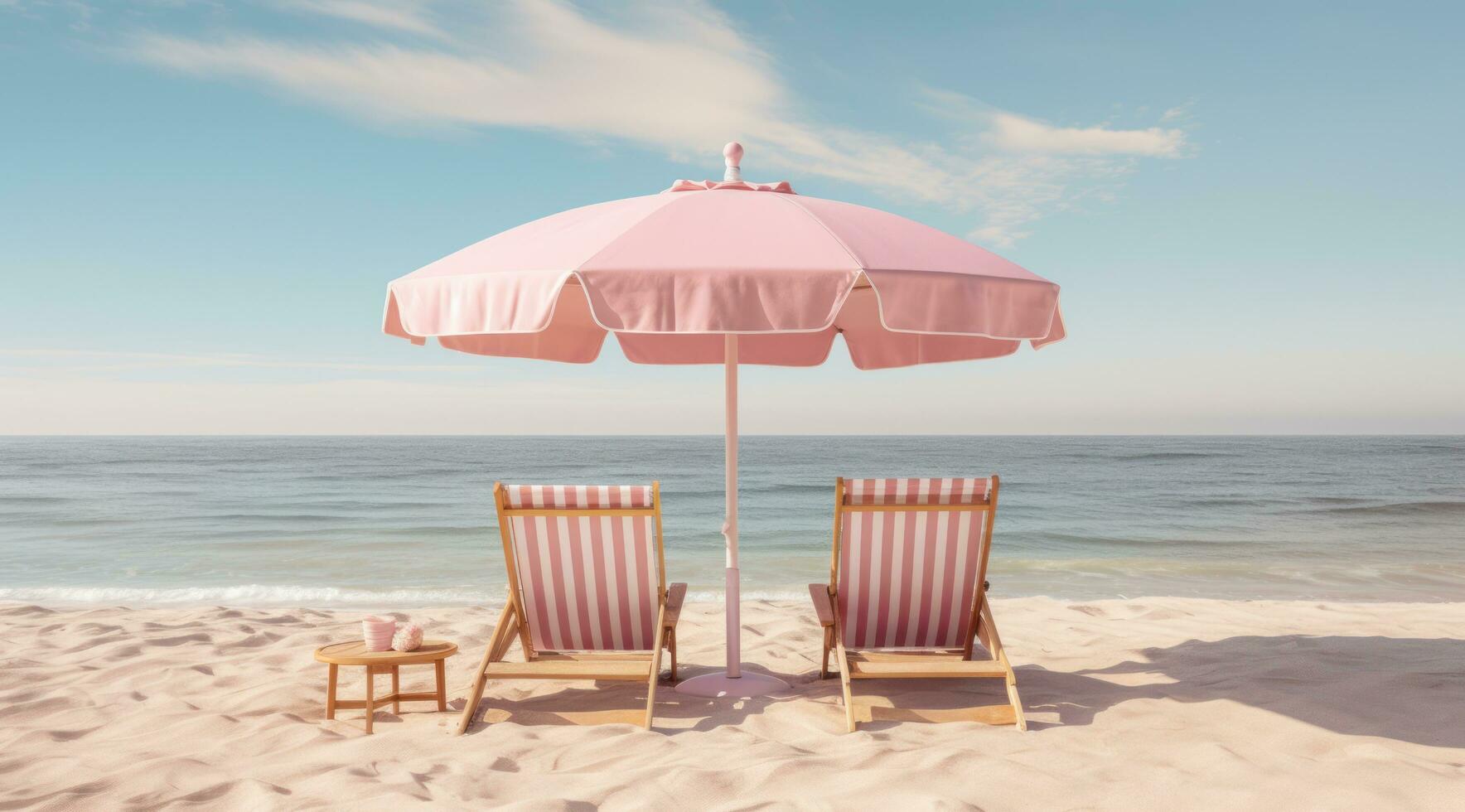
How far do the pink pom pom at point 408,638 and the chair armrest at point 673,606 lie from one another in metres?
1.06

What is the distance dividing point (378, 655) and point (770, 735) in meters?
1.68

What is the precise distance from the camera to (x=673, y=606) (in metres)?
4.06

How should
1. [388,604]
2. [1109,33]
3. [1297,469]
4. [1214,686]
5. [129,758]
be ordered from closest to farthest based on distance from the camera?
1. [129,758]
2. [1214,686]
3. [388,604]
4. [1109,33]
5. [1297,469]

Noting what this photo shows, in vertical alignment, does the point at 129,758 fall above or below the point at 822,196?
below

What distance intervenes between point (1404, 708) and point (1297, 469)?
34819 millimetres

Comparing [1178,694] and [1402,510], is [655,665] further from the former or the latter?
[1402,510]

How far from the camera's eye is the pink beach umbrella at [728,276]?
109 inches

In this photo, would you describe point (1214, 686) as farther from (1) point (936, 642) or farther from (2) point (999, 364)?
(2) point (999, 364)

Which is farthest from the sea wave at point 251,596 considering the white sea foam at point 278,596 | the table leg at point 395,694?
the table leg at point 395,694

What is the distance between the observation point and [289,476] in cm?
3017

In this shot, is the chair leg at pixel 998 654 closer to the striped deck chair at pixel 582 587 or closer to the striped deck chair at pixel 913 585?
the striped deck chair at pixel 913 585

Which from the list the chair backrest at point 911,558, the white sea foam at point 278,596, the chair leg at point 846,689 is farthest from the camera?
the white sea foam at point 278,596

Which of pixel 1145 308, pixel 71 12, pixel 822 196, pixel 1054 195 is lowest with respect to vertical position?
pixel 822 196

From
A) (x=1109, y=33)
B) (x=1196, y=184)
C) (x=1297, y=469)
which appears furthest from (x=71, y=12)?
(x=1297, y=469)
